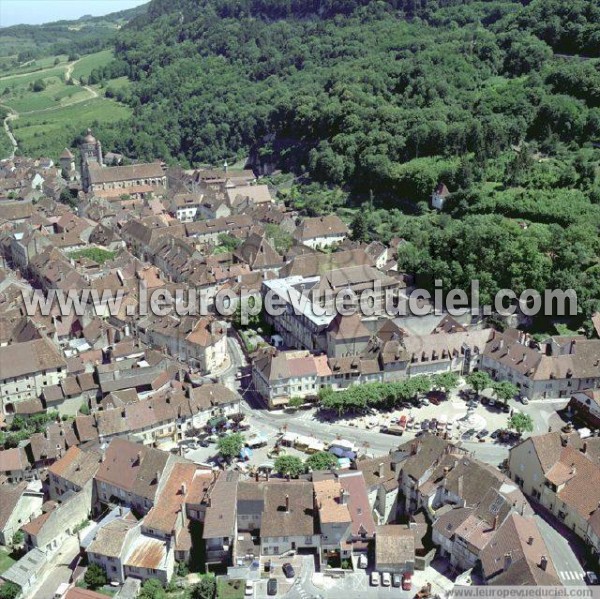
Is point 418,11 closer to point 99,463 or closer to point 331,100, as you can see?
point 331,100

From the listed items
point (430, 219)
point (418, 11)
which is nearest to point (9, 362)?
point (430, 219)

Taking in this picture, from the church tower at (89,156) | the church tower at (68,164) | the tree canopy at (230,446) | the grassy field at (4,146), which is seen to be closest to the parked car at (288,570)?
the tree canopy at (230,446)

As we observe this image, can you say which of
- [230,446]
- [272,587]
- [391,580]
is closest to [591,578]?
[391,580]

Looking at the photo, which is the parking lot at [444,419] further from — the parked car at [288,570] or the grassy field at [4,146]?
the grassy field at [4,146]

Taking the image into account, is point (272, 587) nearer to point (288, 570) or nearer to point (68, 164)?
point (288, 570)

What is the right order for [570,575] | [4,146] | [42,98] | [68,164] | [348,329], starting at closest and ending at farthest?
1. [570,575]
2. [348,329]
3. [68,164]
4. [4,146]
5. [42,98]

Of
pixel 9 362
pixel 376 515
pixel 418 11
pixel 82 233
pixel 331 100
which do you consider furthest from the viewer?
pixel 418 11

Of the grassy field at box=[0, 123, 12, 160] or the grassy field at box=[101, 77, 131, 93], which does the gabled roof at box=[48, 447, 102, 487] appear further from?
the grassy field at box=[101, 77, 131, 93]
